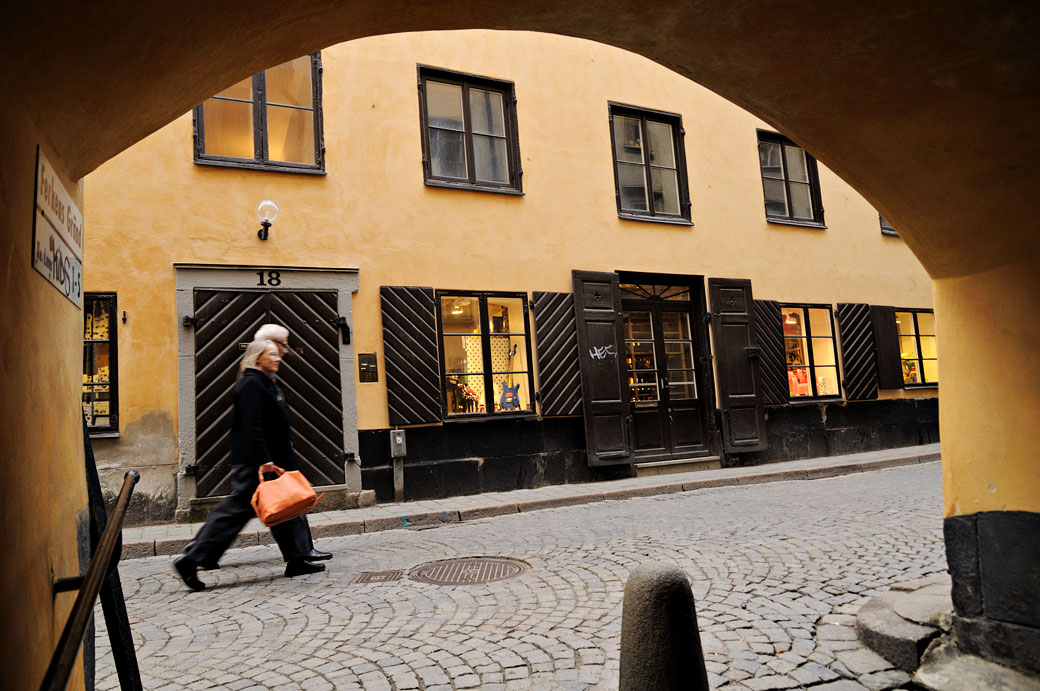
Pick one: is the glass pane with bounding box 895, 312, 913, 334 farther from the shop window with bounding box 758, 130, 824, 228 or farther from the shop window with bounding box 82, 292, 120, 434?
the shop window with bounding box 82, 292, 120, 434

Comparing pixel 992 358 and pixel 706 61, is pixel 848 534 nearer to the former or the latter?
pixel 992 358

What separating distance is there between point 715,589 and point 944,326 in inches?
79.9

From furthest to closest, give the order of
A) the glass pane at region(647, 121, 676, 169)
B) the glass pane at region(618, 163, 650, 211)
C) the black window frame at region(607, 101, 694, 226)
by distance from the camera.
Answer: the glass pane at region(647, 121, 676, 169) < the glass pane at region(618, 163, 650, 211) < the black window frame at region(607, 101, 694, 226)

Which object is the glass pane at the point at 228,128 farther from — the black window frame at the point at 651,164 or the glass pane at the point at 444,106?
the black window frame at the point at 651,164

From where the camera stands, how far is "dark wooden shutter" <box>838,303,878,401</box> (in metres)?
13.2

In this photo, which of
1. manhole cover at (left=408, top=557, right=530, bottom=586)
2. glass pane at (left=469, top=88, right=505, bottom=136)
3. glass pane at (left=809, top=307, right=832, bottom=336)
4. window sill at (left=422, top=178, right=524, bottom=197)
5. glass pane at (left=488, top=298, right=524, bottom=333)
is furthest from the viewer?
glass pane at (left=809, top=307, right=832, bottom=336)

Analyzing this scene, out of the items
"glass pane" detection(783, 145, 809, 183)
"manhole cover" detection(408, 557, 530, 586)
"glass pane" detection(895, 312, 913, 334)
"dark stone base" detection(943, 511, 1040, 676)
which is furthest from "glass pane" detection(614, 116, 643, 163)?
"dark stone base" detection(943, 511, 1040, 676)

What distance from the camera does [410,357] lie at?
9305mm

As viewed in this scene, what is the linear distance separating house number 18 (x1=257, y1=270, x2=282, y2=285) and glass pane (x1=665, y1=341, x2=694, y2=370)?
6.36 meters

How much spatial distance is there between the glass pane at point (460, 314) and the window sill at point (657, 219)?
306 centimetres

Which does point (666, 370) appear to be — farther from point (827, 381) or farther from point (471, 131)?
point (471, 131)

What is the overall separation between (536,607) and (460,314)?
6.21 metres

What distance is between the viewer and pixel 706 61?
2.90 meters

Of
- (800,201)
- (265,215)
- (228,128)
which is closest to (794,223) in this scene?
(800,201)
